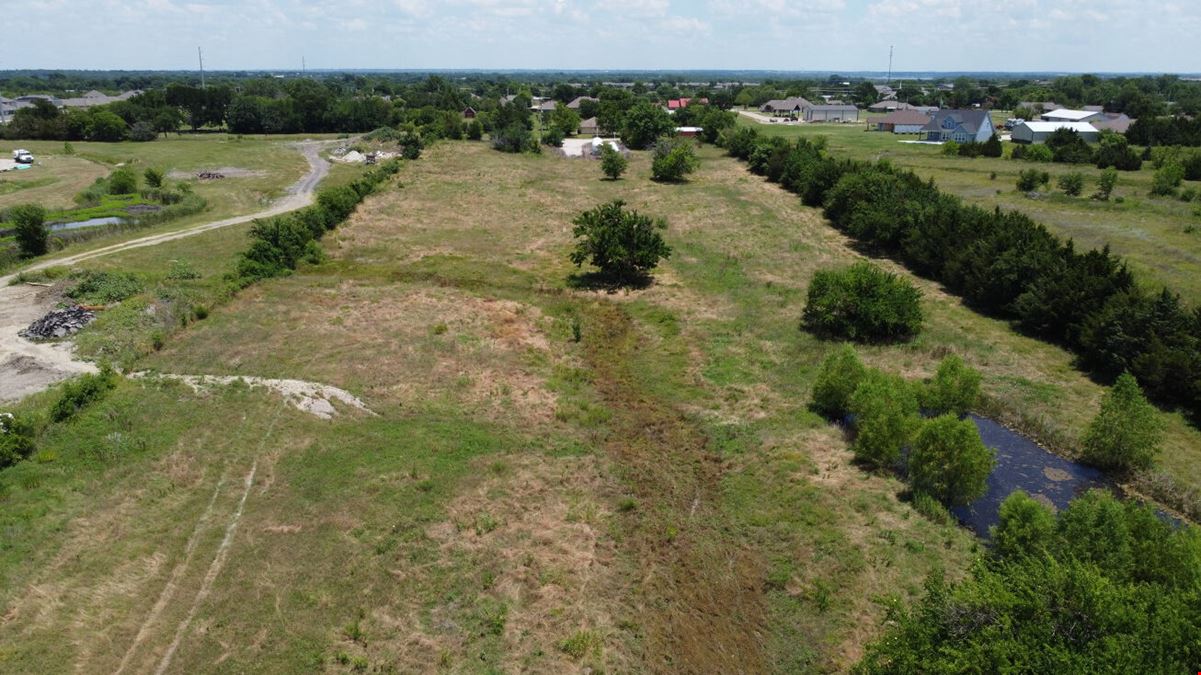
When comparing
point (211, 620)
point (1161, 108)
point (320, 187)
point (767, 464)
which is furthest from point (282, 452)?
point (1161, 108)

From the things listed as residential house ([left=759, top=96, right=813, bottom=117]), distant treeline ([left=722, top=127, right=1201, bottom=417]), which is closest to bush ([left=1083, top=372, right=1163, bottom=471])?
distant treeline ([left=722, top=127, right=1201, bottom=417])

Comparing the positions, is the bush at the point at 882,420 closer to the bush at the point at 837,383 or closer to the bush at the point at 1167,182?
the bush at the point at 837,383

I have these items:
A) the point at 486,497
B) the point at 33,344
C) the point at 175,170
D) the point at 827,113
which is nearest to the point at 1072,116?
the point at 827,113

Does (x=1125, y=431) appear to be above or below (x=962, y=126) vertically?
below

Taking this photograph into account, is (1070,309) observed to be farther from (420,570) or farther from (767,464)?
(420,570)

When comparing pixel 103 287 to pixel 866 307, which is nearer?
pixel 866 307

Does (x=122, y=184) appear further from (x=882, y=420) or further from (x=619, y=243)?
(x=882, y=420)
